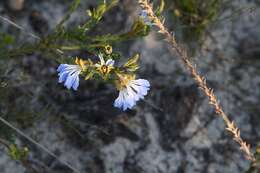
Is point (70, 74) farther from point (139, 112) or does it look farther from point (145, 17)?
point (139, 112)

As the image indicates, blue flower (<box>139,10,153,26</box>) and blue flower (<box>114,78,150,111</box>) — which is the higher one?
blue flower (<box>139,10,153,26</box>)

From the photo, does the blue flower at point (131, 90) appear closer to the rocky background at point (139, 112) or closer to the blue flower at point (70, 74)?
the blue flower at point (70, 74)

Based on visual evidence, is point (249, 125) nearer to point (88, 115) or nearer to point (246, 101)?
point (246, 101)

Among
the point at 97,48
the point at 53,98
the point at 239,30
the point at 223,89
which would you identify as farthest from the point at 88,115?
the point at 239,30

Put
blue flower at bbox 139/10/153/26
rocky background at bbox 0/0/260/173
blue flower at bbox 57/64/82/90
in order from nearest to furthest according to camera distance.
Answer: blue flower at bbox 57/64/82/90
blue flower at bbox 139/10/153/26
rocky background at bbox 0/0/260/173

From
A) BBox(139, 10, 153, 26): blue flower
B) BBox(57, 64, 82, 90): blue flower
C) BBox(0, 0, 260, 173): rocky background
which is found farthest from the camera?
BBox(0, 0, 260, 173): rocky background

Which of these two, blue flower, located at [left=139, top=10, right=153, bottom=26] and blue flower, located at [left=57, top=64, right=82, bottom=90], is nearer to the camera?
blue flower, located at [left=57, top=64, right=82, bottom=90]

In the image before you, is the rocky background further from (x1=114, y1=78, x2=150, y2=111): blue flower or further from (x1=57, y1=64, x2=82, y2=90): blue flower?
(x1=114, y1=78, x2=150, y2=111): blue flower

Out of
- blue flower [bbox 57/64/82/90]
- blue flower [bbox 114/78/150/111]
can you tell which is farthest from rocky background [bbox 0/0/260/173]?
blue flower [bbox 114/78/150/111]

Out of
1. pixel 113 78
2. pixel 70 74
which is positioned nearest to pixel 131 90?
pixel 113 78
